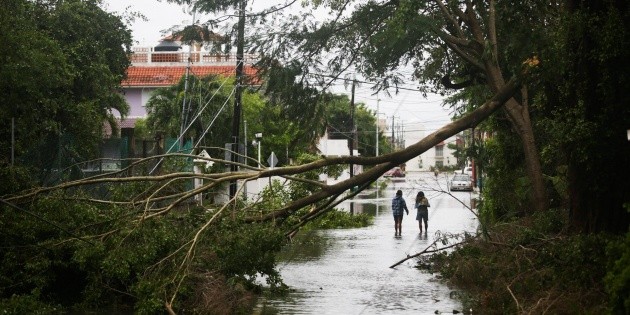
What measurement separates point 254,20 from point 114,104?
15.2 metres

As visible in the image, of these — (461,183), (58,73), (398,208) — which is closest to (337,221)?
(398,208)

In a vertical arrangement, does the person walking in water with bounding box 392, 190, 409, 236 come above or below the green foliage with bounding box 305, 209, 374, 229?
above

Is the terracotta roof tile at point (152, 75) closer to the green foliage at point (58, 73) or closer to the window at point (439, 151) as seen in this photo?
the green foliage at point (58, 73)

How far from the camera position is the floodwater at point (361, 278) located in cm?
1656

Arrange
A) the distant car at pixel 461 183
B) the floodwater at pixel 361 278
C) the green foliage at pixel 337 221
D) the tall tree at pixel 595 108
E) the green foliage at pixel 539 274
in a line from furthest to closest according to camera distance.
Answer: the distant car at pixel 461 183
the green foliage at pixel 337 221
the floodwater at pixel 361 278
the tall tree at pixel 595 108
the green foliage at pixel 539 274

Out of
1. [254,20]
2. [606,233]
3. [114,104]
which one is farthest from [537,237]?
[114,104]

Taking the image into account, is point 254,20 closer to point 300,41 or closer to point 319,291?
point 300,41

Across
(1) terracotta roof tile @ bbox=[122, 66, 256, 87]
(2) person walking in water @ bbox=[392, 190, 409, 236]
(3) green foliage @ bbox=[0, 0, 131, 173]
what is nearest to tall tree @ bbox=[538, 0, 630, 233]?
(3) green foliage @ bbox=[0, 0, 131, 173]

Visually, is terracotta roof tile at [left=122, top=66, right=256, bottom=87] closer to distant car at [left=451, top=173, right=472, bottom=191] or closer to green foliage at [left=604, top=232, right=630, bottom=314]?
distant car at [left=451, top=173, right=472, bottom=191]

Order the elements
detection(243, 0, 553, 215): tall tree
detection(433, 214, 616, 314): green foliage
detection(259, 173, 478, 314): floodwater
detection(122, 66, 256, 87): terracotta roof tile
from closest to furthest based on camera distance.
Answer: detection(433, 214, 616, 314): green foliage
detection(259, 173, 478, 314): floodwater
detection(243, 0, 553, 215): tall tree
detection(122, 66, 256, 87): terracotta roof tile

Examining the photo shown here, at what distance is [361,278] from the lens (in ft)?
67.5

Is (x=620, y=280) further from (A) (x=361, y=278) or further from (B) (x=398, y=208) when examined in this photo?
(B) (x=398, y=208)

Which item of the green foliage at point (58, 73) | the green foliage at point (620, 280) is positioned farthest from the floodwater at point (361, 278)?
the green foliage at point (58, 73)

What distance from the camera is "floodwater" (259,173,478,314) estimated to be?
54.3 feet
